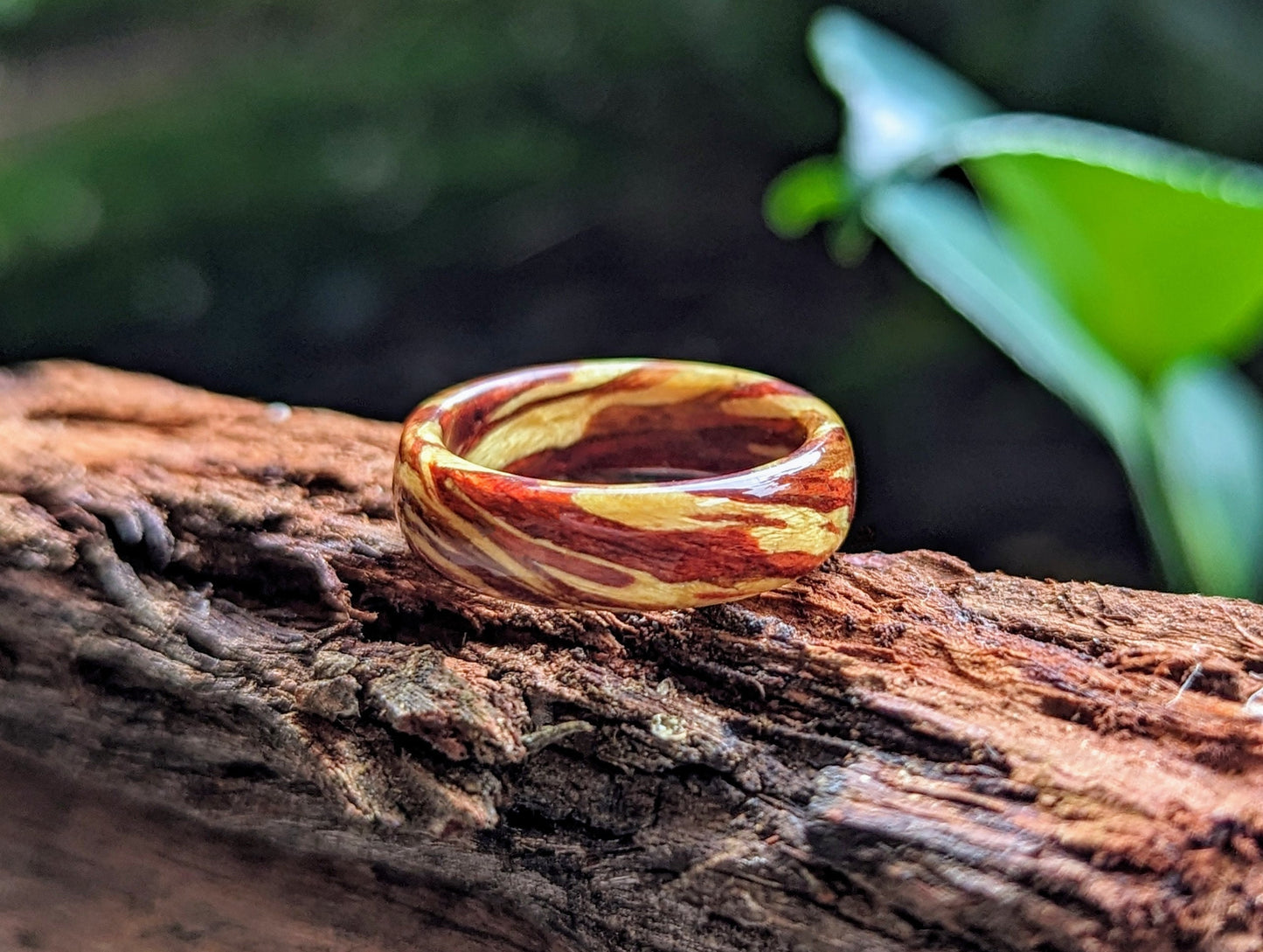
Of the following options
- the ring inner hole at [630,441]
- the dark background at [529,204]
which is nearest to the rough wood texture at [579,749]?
the ring inner hole at [630,441]

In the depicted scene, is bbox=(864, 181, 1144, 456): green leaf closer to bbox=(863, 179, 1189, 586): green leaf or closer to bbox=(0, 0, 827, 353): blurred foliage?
bbox=(863, 179, 1189, 586): green leaf

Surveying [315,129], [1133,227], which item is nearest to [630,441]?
[1133,227]

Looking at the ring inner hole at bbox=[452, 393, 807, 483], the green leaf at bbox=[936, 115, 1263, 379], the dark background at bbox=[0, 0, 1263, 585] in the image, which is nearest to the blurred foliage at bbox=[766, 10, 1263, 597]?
the green leaf at bbox=[936, 115, 1263, 379]

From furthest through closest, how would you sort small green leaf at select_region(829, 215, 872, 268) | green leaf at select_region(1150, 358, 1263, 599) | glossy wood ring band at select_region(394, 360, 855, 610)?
small green leaf at select_region(829, 215, 872, 268) < green leaf at select_region(1150, 358, 1263, 599) < glossy wood ring band at select_region(394, 360, 855, 610)

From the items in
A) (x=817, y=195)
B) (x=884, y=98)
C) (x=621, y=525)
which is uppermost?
(x=884, y=98)

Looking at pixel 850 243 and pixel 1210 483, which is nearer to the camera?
pixel 1210 483

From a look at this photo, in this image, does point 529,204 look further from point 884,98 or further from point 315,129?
point 884,98

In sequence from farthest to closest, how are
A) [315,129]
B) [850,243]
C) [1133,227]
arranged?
[315,129], [850,243], [1133,227]
